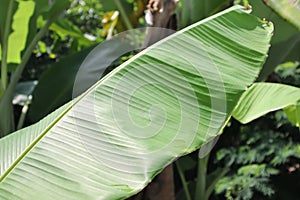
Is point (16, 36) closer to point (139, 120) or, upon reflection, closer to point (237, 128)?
point (237, 128)

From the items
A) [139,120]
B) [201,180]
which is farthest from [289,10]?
[201,180]

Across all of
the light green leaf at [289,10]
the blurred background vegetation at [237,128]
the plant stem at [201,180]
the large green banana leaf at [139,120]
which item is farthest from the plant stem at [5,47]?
the light green leaf at [289,10]

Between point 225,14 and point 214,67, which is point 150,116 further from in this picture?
point 225,14

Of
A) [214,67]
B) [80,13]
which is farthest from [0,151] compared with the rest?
[80,13]

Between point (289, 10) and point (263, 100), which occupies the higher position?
point (289, 10)

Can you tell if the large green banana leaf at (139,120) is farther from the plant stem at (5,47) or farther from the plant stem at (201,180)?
the plant stem at (5,47)

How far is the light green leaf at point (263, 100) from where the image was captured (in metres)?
0.89

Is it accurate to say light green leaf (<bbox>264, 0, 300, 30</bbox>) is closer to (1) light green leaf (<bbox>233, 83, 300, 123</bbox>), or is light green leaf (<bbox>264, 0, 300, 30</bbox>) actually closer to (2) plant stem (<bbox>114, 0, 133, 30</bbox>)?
(1) light green leaf (<bbox>233, 83, 300, 123</bbox>)

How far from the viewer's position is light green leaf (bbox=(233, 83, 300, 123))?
89cm

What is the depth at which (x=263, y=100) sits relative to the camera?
950 millimetres

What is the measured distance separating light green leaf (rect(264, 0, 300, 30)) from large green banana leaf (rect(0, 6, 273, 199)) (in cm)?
4

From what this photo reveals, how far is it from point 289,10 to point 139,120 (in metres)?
0.35

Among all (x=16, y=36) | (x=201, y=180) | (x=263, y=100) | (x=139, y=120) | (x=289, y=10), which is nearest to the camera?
(x=139, y=120)

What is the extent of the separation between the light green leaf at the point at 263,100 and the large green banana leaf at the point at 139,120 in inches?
5.4
